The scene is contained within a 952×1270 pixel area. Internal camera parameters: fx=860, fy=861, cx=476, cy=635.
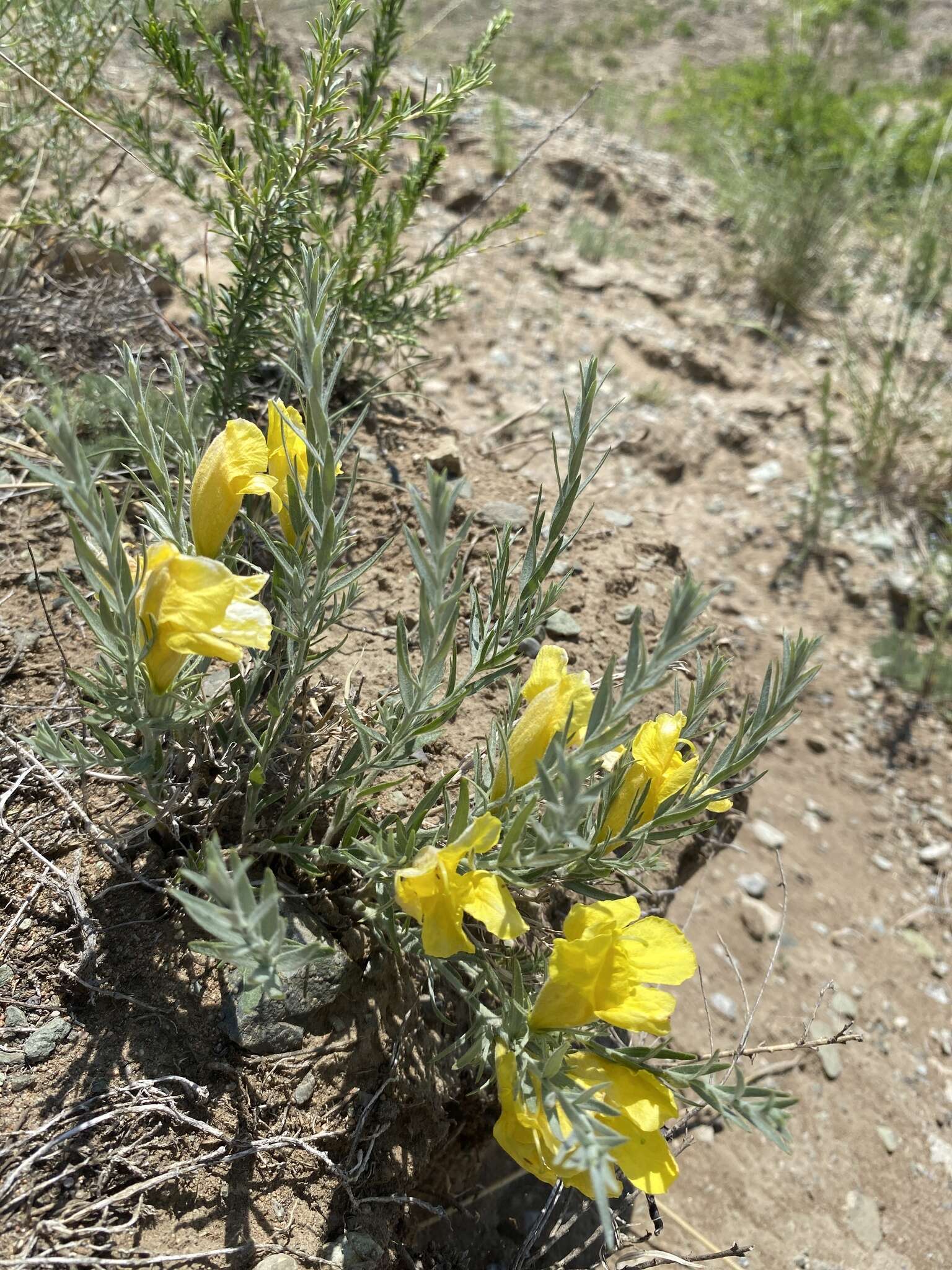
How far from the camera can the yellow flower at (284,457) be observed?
122 cm

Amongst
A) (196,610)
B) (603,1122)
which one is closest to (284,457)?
(196,610)

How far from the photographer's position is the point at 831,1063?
2373 millimetres

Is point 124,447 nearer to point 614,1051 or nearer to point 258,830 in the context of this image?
point 258,830

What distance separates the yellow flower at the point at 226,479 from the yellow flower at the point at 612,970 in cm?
72

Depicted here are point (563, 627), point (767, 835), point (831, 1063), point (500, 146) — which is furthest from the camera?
point (500, 146)

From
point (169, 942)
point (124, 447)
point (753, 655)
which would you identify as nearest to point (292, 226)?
point (124, 447)

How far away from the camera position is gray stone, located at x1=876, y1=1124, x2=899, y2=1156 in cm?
224

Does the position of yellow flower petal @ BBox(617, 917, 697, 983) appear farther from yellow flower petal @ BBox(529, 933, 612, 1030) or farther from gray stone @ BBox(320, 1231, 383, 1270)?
gray stone @ BBox(320, 1231, 383, 1270)

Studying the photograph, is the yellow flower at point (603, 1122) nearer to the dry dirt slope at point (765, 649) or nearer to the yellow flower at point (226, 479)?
the dry dirt slope at point (765, 649)

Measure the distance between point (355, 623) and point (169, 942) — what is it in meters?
0.78

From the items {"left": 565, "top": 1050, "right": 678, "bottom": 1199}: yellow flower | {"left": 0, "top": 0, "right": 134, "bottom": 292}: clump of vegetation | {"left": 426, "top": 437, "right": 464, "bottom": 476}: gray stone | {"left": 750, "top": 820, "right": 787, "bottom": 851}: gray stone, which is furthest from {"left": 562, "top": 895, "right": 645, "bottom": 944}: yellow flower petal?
{"left": 0, "top": 0, "right": 134, "bottom": 292}: clump of vegetation

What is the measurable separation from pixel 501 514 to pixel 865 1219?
6.37 ft

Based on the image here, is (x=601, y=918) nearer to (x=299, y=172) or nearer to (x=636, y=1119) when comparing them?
(x=636, y=1119)

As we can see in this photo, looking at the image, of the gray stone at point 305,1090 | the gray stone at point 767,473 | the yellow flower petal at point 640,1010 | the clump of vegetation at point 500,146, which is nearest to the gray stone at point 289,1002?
the gray stone at point 305,1090
